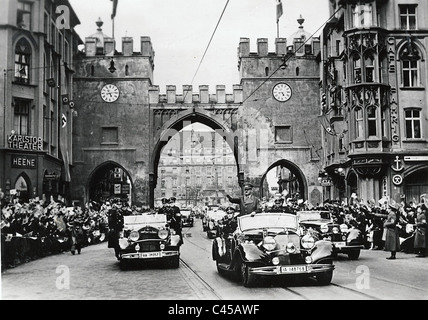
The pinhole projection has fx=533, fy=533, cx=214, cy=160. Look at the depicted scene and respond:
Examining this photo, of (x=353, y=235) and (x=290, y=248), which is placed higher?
(x=290, y=248)

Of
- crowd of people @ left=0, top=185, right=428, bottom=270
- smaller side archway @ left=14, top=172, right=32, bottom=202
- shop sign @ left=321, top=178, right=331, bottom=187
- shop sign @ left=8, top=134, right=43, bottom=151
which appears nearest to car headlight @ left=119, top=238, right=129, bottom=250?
crowd of people @ left=0, top=185, right=428, bottom=270

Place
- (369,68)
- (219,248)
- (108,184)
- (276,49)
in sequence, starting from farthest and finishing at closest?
(108,184), (276,49), (369,68), (219,248)

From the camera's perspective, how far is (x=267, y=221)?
36.8 feet

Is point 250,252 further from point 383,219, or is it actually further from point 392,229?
point 383,219

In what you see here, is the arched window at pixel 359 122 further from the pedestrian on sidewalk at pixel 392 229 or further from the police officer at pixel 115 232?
the police officer at pixel 115 232

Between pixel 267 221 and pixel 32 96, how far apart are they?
45.3 ft

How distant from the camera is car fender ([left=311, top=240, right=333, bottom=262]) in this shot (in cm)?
1002

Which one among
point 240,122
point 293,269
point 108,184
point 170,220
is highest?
point 240,122

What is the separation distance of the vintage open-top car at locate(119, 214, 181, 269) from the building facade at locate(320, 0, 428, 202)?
13.9 meters

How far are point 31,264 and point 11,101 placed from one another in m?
7.27

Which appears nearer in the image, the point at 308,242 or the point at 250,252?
the point at 250,252

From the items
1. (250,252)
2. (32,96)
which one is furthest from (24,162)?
(250,252)
